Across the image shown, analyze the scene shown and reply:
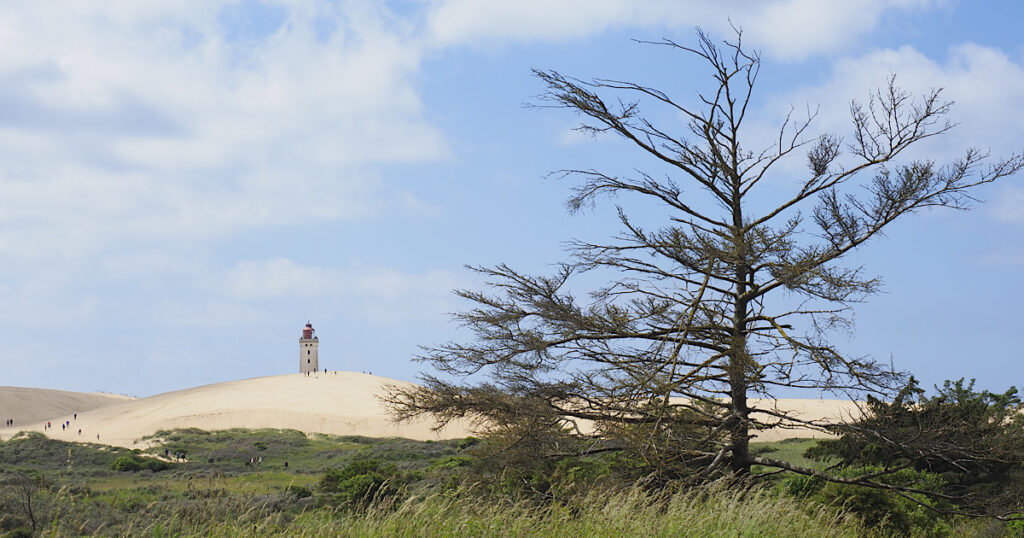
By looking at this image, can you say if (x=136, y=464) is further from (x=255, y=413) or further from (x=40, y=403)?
(x=40, y=403)

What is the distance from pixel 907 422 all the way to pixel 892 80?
19.0 ft

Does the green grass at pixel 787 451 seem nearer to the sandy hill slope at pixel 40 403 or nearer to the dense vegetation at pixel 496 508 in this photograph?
the dense vegetation at pixel 496 508

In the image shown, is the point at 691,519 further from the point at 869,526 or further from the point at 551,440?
the point at 869,526

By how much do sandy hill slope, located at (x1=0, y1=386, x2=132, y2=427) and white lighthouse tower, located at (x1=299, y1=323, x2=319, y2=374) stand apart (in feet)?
71.3

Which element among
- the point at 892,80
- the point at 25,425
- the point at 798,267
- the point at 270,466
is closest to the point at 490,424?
the point at 798,267

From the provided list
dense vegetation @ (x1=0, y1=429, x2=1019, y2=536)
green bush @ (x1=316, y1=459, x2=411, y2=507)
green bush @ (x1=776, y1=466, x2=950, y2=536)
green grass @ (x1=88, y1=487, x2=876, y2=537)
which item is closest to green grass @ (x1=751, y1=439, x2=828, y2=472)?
dense vegetation @ (x1=0, y1=429, x2=1019, y2=536)

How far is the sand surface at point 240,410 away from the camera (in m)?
63.7

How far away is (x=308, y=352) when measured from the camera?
108 m

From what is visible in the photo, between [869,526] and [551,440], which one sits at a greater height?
[551,440]

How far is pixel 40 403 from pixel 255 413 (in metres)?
31.8

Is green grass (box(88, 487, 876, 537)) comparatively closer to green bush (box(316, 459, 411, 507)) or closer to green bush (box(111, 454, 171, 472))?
green bush (box(316, 459, 411, 507))

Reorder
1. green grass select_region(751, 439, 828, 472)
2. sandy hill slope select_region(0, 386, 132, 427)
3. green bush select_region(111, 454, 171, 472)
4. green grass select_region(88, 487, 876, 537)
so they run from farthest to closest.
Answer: sandy hill slope select_region(0, 386, 132, 427)
green bush select_region(111, 454, 171, 472)
green grass select_region(751, 439, 828, 472)
green grass select_region(88, 487, 876, 537)

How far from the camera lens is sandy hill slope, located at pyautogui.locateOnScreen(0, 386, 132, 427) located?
263 ft

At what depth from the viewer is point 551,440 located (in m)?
13.2
